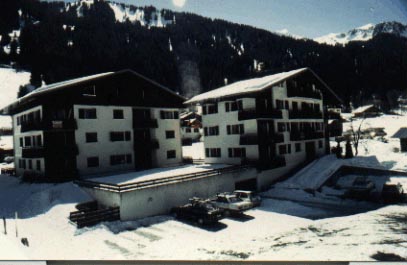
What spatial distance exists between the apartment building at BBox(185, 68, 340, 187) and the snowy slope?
200 feet

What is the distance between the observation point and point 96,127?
1025 inches

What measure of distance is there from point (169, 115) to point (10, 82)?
6541 cm

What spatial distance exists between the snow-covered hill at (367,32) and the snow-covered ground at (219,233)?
9.33 meters

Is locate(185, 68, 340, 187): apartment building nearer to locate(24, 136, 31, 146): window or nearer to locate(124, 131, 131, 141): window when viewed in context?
locate(124, 131, 131, 141): window

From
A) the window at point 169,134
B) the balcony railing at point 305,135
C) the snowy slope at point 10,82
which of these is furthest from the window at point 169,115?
the snowy slope at point 10,82

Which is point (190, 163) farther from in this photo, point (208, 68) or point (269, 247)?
point (208, 68)

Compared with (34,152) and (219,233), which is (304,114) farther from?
(34,152)

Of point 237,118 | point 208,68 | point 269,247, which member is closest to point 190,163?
point 237,118

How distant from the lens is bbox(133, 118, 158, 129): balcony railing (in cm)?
→ 2861

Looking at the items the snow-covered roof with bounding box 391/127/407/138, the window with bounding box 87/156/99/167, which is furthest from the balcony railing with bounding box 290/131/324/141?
the window with bounding box 87/156/99/167

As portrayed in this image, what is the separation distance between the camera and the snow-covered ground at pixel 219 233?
12391 millimetres

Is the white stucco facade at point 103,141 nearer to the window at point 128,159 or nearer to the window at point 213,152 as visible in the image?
the window at point 128,159

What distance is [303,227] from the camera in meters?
16.9

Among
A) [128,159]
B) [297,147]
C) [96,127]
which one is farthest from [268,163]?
[96,127]
